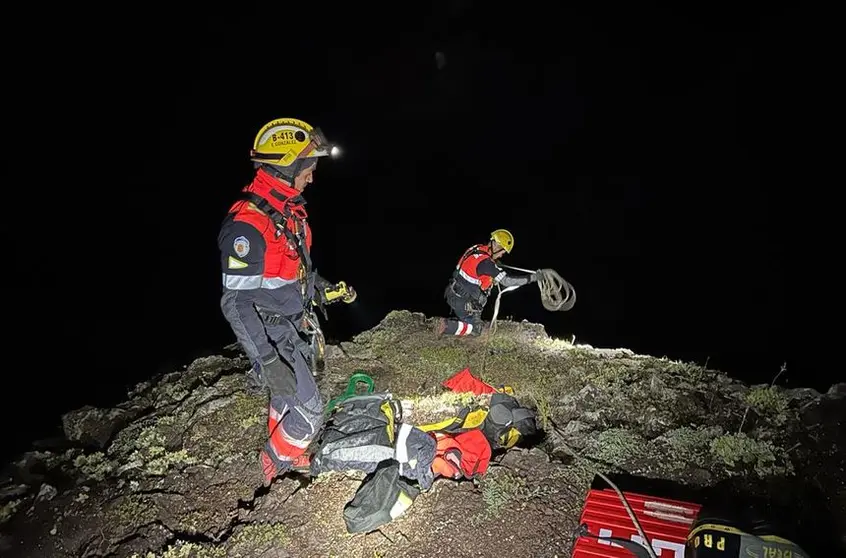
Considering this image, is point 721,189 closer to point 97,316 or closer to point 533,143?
point 533,143

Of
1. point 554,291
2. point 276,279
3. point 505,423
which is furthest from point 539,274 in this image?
Answer: point 276,279

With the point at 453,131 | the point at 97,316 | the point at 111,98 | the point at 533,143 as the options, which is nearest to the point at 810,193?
the point at 533,143

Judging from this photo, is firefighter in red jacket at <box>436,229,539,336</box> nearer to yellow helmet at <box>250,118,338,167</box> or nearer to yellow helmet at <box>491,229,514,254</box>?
yellow helmet at <box>491,229,514,254</box>

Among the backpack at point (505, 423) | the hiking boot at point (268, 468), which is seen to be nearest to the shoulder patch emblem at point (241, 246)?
the hiking boot at point (268, 468)

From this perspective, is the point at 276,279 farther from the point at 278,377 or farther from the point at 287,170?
the point at 287,170

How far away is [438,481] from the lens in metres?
4.25

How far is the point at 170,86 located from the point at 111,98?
39.3ft

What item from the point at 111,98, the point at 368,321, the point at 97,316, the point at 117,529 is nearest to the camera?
the point at 117,529

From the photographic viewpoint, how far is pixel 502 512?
386 cm

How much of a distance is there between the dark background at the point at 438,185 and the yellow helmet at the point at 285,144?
19.3 ft

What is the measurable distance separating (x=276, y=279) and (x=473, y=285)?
5.42 meters

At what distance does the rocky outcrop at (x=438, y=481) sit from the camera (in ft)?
Answer: 12.5

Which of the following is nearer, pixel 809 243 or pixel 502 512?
pixel 502 512

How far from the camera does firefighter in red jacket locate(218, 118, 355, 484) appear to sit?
403 cm
